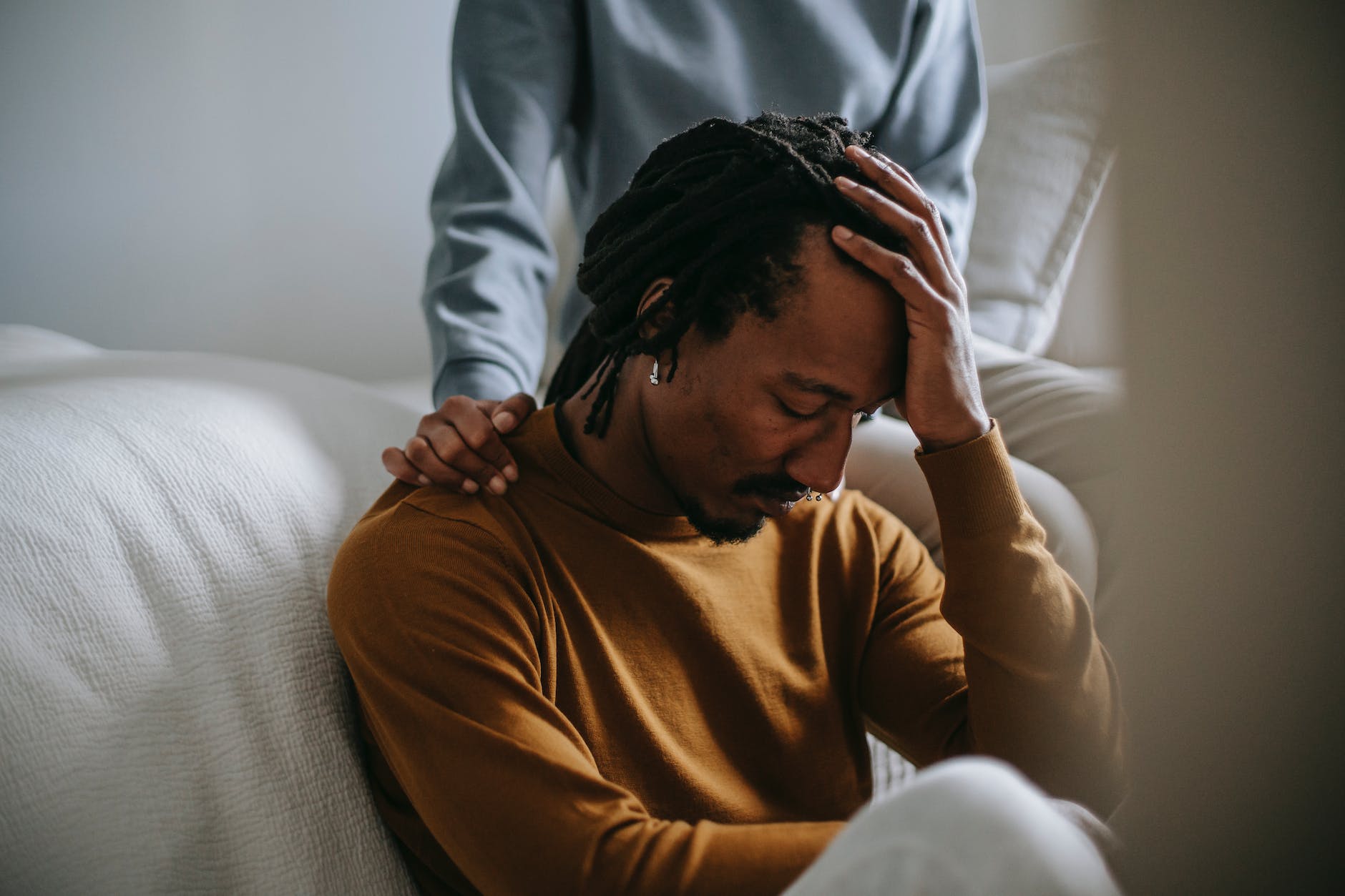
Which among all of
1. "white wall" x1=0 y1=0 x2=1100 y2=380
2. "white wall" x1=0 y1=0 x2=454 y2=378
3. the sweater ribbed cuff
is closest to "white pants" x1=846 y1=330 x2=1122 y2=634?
the sweater ribbed cuff

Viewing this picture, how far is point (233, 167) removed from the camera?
72.6 inches

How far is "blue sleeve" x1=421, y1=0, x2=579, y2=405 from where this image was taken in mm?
1175

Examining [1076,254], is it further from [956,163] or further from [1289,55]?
[1289,55]

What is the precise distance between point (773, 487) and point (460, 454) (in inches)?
10.0

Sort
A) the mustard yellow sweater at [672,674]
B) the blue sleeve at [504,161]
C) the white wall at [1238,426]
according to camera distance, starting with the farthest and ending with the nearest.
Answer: the blue sleeve at [504,161] → the mustard yellow sweater at [672,674] → the white wall at [1238,426]

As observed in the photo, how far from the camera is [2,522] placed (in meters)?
0.68

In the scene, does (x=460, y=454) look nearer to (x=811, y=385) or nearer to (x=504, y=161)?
(x=811, y=385)

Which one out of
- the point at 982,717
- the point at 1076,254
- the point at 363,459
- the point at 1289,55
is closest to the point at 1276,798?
the point at 1289,55

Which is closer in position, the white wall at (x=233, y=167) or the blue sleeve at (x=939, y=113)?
the blue sleeve at (x=939, y=113)

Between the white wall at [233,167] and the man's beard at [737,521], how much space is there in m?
1.35

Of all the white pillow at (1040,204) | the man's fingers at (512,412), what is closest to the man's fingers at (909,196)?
the man's fingers at (512,412)

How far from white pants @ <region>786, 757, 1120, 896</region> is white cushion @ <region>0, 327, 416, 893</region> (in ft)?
1.48

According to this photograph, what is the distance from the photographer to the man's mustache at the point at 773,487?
2.49 feet

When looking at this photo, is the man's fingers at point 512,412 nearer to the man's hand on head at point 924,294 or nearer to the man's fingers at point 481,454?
the man's fingers at point 481,454
